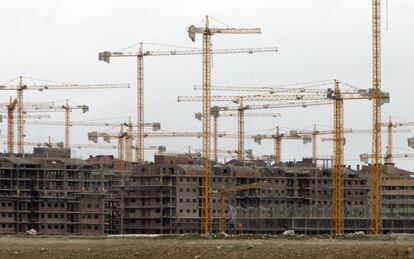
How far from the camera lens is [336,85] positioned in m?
164

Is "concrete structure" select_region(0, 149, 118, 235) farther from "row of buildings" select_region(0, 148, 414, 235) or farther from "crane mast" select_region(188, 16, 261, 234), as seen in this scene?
"crane mast" select_region(188, 16, 261, 234)

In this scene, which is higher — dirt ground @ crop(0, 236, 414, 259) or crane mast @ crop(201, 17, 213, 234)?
crane mast @ crop(201, 17, 213, 234)

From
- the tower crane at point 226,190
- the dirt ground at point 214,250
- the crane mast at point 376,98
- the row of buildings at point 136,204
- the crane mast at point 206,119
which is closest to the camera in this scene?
the dirt ground at point 214,250

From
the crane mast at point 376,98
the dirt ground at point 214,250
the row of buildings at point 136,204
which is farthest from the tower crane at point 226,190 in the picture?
the dirt ground at point 214,250

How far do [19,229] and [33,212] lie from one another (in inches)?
137

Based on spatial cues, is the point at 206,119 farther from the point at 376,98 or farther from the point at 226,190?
the point at 226,190

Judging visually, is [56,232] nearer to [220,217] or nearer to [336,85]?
[220,217]

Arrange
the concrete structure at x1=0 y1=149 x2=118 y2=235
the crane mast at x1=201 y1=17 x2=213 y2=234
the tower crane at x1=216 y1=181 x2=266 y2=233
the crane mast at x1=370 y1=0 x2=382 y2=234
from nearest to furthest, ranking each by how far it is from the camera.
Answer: the crane mast at x1=370 y1=0 x2=382 y2=234 < the crane mast at x1=201 y1=17 x2=213 y2=234 < the concrete structure at x1=0 y1=149 x2=118 y2=235 < the tower crane at x1=216 y1=181 x2=266 y2=233

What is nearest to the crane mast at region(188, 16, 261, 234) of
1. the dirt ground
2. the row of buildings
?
the row of buildings

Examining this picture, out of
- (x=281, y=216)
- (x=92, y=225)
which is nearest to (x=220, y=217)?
(x=281, y=216)

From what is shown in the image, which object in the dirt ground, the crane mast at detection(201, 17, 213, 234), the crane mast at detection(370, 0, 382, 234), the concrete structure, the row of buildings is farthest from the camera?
the row of buildings

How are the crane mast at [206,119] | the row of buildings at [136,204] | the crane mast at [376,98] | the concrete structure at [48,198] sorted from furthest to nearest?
the row of buildings at [136,204], the concrete structure at [48,198], the crane mast at [206,119], the crane mast at [376,98]

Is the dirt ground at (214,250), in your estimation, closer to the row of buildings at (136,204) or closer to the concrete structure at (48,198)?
the concrete structure at (48,198)

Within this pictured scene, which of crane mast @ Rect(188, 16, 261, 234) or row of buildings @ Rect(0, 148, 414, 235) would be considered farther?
row of buildings @ Rect(0, 148, 414, 235)
